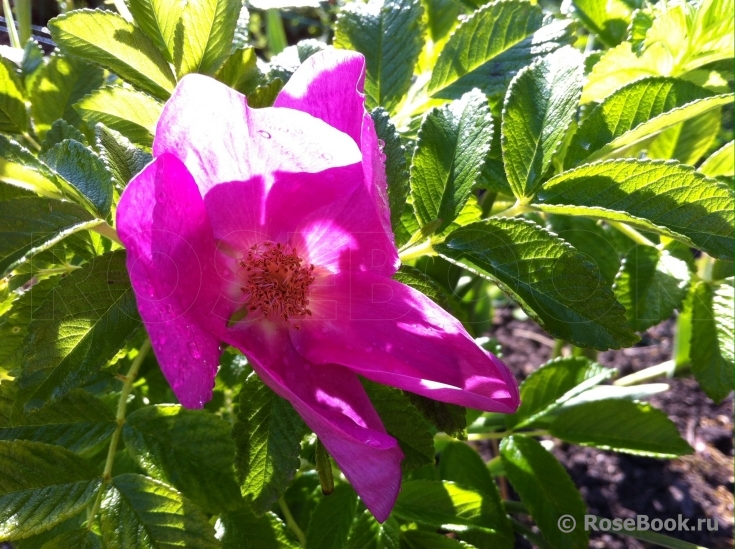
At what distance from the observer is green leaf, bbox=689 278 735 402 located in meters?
0.79

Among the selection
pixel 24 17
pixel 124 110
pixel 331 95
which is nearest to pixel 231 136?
pixel 331 95

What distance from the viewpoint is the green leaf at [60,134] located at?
65 centimetres

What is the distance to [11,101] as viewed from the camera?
768 mm

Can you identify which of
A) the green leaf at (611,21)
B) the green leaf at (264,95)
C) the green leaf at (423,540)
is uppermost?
the green leaf at (611,21)

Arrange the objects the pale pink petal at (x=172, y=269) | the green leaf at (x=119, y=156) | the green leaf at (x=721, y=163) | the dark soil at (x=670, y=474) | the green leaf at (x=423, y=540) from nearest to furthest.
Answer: the pale pink petal at (x=172, y=269)
the green leaf at (x=119, y=156)
the green leaf at (x=423, y=540)
the green leaf at (x=721, y=163)
the dark soil at (x=670, y=474)

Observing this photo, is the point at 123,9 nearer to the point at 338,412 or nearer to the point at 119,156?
the point at 119,156

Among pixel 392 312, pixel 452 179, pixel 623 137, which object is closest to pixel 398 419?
pixel 392 312

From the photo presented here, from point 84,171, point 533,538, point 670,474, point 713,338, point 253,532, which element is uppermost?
point 84,171

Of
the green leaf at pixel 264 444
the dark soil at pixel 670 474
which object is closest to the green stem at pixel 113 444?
the green leaf at pixel 264 444

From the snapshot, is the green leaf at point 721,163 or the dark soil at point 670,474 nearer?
the green leaf at point 721,163

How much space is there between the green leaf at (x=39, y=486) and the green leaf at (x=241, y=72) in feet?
1.18

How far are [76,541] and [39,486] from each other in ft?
0.18

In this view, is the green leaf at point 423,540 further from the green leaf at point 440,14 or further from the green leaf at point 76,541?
the green leaf at point 440,14

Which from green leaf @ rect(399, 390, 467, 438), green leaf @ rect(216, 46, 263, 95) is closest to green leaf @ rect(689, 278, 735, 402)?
green leaf @ rect(399, 390, 467, 438)
